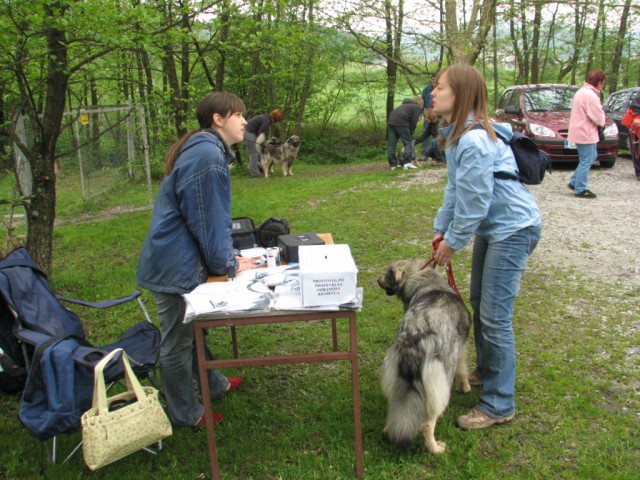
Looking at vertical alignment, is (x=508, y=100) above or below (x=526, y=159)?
above

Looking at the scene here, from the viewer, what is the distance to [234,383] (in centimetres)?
334

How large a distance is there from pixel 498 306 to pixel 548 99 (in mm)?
9389

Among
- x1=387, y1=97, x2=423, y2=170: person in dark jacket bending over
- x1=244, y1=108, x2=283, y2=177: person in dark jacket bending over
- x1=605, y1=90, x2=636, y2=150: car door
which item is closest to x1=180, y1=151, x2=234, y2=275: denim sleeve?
x1=387, y1=97, x2=423, y2=170: person in dark jacket bending over

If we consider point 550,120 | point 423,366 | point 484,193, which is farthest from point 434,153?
point 423,366

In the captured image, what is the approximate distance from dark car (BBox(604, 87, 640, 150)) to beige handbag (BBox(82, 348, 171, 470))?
11.6 m

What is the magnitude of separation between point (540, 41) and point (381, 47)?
884 cm

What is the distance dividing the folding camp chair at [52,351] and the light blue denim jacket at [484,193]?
1.84 metres

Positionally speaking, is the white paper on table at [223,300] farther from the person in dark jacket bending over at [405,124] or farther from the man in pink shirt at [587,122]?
the person in dark jacket bending over at [405,124]

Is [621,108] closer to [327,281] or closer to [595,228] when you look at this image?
[595,228]

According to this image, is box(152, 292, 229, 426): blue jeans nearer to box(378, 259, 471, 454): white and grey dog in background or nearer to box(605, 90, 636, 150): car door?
Answer: box(378, 259, 471, 454): white and grey dog in background

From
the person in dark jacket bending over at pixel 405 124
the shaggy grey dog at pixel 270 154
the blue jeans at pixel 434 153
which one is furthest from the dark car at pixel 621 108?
the shaggy grey dog at pixel 270 154

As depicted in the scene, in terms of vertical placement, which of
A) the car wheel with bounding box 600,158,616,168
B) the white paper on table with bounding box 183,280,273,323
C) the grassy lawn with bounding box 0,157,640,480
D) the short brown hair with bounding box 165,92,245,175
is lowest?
the grassy lawn with bounding box 0,157,640,480

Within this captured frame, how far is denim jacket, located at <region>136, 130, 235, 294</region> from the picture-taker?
241 centimetres

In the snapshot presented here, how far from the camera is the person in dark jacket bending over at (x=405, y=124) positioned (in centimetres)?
1088
